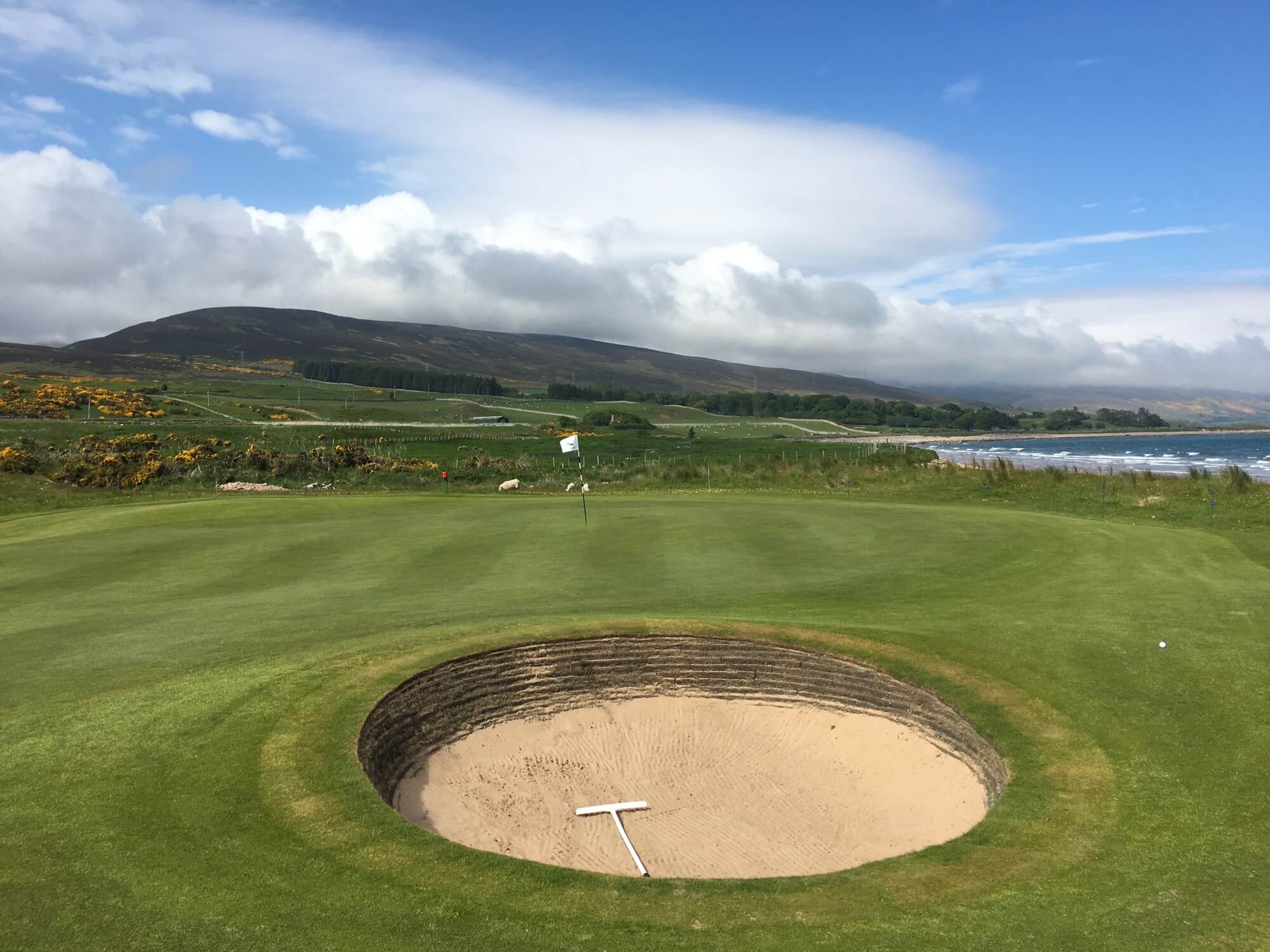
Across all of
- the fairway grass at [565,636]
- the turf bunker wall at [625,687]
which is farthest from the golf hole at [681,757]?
the fairway grass at [565,636]

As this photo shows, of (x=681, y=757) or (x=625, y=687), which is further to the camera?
(x=625, y=687)

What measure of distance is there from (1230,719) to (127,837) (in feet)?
40.2

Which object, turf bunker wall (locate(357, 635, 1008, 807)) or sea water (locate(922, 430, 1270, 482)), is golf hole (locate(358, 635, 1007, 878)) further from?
sea water (locate(922, 430, 1270, 482))

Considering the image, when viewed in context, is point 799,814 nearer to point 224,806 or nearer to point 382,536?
point 224,806

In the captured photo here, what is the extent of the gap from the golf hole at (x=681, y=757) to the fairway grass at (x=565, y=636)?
20.7 inches

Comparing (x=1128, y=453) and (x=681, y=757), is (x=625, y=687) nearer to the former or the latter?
(x=681, y=757)

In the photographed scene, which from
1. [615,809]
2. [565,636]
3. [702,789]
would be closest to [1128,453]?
[565,636]

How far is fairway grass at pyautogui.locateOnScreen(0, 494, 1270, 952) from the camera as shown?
6.80 m

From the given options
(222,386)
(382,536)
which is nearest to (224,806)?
(382,536)

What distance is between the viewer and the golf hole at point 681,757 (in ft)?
33.6

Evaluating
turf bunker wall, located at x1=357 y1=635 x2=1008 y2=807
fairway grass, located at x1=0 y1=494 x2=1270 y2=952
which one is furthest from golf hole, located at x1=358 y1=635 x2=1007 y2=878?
fairway grass, located at x1=0 y1=494 x2=1270 y2=952

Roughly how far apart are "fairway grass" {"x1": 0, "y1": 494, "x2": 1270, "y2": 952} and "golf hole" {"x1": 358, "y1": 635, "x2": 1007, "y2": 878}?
20.7 inches

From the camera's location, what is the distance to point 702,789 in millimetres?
11719

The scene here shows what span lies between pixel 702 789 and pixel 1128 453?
140 metres
